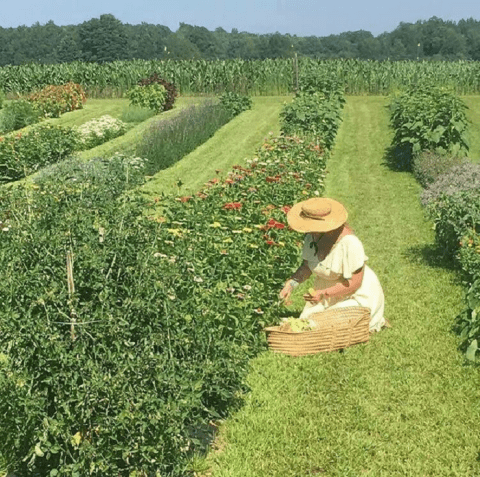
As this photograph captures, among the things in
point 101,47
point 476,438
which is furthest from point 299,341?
point 101,47

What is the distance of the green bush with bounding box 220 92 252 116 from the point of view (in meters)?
27.5

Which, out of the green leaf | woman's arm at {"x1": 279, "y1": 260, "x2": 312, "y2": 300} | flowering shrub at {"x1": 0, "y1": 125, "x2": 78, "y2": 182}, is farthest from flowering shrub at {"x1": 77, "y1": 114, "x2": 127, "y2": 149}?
the green leaf

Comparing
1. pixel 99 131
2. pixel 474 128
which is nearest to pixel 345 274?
pixel 99 131

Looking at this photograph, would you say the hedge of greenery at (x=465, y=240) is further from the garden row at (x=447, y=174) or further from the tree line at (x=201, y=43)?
the tree line at (x=201, y=43)

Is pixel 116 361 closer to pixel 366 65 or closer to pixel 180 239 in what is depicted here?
pixel 180 239

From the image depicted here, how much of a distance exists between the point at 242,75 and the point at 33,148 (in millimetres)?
19059

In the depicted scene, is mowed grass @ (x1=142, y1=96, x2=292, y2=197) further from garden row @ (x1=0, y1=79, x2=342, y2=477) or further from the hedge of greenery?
garden row @ (x1=0, y1=79, x2=342, y2=477)

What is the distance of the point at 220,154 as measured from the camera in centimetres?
1928

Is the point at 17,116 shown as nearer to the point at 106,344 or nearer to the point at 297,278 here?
the point at 297,278

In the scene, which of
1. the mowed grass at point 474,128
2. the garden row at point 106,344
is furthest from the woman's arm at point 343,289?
the mowed grass at point 474,128

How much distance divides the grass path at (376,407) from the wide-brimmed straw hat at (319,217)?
49.7 inches

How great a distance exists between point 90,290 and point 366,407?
2598 millimetres

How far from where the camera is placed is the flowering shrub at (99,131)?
20989mm

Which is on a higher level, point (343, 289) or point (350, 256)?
point (350, 256)
